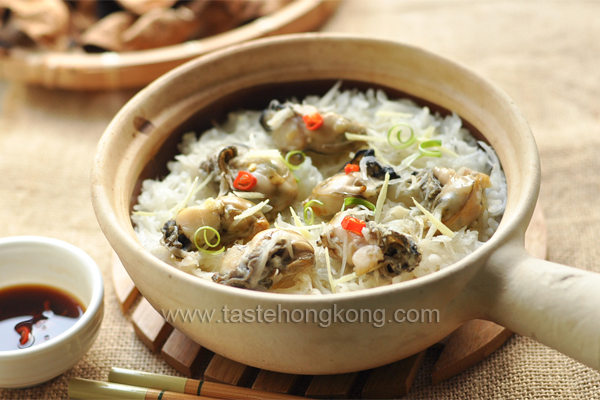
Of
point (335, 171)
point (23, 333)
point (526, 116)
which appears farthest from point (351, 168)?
point (526, 116)

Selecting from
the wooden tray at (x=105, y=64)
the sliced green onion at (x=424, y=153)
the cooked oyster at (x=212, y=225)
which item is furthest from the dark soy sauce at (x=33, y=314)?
the wooden tray at (x=105, y=64)

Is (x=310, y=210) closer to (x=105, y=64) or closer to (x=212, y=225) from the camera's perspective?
(x=212, y=225)

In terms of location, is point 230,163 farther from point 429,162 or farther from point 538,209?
point 538,209

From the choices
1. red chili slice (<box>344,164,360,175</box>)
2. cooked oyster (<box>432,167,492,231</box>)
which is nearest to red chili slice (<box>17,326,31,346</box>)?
red chili slice (<box>344,164,360,175</box>)

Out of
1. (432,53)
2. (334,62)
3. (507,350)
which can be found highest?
(432,53)

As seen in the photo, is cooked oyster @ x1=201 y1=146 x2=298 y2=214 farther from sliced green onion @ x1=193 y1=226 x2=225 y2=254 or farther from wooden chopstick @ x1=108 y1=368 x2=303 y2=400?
wooden chopstick @ x1=108 y1=368 x2=303 y2=400

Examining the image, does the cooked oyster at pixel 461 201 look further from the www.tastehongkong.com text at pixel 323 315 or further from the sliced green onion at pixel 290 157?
the sliced green onion at pixel 290 157

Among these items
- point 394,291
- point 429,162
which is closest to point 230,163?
point 429,162
